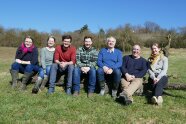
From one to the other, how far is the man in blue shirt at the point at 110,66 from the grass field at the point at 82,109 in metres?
0.40

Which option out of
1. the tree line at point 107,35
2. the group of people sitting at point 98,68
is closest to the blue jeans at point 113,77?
the group of people sitting at point 98,68

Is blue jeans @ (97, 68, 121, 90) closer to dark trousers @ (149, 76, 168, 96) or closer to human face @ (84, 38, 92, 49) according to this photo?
A: human face @ (84, 38, 92, 49)

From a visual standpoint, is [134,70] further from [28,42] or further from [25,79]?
[28,42]

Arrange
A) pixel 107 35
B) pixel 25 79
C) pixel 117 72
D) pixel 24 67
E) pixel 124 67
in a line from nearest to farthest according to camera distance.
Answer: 1. pixel 117 72
2. pixel 124 67
3. pixel 25 79
4. pixel 24 67
5. pixel 107 35

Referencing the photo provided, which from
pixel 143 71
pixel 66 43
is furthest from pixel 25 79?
pixel 143 71

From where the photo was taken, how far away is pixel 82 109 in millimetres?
8141

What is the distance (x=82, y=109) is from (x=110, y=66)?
7.15 feet

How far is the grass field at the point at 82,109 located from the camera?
7.45 m

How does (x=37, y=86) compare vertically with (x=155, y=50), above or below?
below

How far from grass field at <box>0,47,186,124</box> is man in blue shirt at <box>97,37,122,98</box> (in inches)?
15.6

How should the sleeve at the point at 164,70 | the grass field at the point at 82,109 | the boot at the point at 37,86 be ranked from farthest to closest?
the boot at the point at 37,86, the sleeve at the point at 164,70, the grass field at the point at 82,109

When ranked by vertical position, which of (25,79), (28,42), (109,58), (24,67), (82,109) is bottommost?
(82,109)

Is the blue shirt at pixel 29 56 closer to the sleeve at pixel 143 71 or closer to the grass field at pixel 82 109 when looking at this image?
the grass field at pixel 82 109

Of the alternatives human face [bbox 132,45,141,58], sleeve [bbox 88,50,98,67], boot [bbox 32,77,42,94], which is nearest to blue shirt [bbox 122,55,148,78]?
human face [bbox 132,45,141,58]
